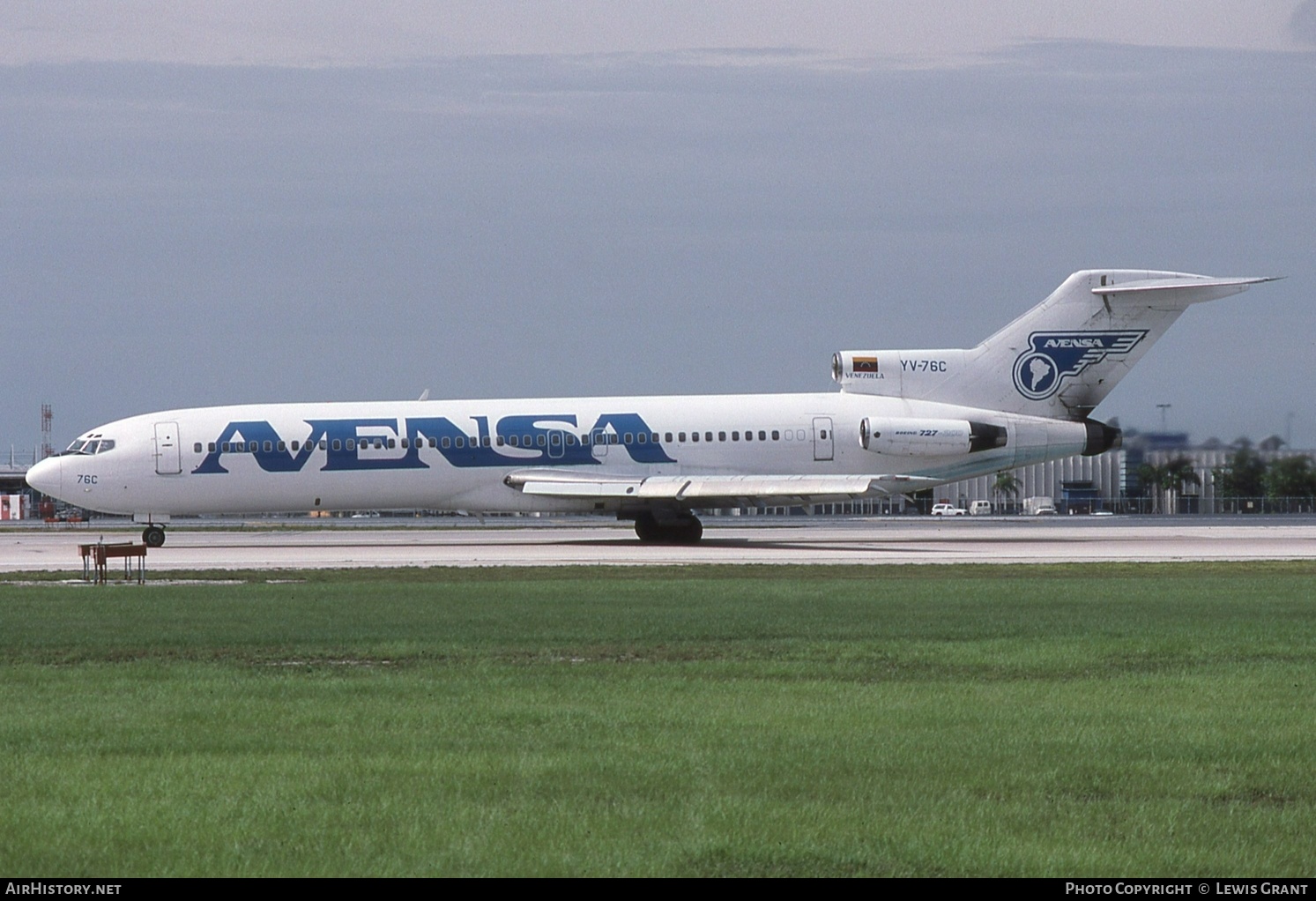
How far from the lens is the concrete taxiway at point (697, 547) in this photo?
32156 mm

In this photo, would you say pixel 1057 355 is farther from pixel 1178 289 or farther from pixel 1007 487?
pixel 1007 487

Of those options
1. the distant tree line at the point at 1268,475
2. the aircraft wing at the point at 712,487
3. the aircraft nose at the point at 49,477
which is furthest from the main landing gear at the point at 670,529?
the distant tree line at the point at 1268,475

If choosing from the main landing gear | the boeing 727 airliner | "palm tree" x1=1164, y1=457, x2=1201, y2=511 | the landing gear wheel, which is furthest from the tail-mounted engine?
"palm tree" x1=1164, y1=457, x2=1201, y2=511

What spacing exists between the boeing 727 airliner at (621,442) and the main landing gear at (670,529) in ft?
0.15

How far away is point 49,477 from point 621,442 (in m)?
15.1

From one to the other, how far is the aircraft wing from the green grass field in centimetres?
1841

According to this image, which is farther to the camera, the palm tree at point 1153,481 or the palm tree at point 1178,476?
the palm tree at point 1153,481

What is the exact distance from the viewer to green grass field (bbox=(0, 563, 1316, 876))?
736cm

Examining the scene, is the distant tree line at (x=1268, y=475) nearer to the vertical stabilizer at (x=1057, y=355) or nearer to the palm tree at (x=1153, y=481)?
the palm tree at (x=1153, y=481)

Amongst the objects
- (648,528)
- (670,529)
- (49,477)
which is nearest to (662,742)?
(670,529)

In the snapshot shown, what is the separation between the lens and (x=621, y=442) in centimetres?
3966

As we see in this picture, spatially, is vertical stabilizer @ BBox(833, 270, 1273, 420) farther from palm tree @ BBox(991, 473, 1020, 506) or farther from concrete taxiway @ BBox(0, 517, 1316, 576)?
palm tree @ BBox(991, 473, 1020, 506)

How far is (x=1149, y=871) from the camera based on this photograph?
23.1ft

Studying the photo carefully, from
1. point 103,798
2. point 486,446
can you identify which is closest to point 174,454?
point 486,446
